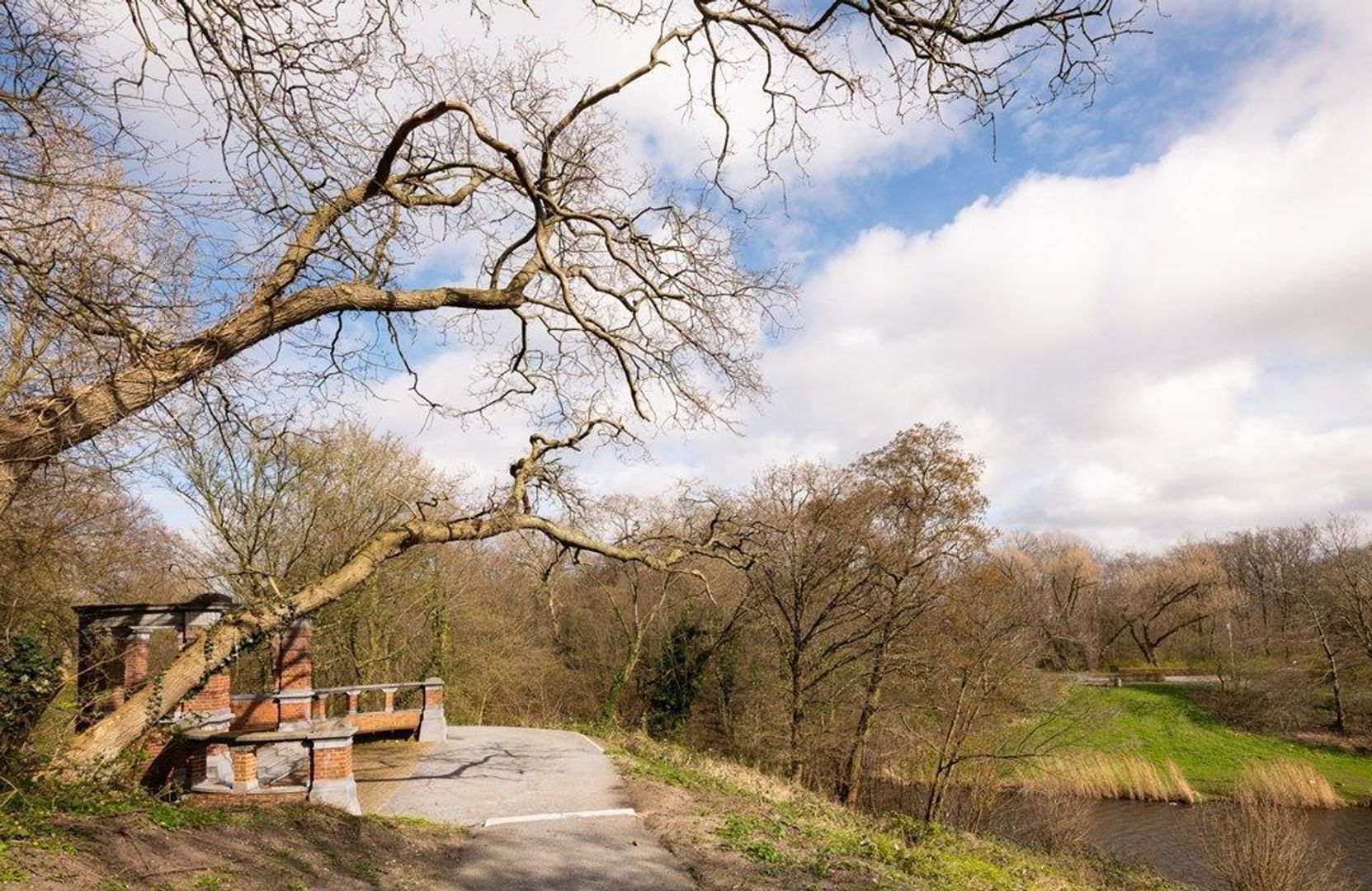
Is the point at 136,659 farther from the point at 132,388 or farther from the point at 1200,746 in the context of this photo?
the point at 1200,746

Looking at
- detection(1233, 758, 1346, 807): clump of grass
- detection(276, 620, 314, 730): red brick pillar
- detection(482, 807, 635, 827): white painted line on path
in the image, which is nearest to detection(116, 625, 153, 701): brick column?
detection(276, 620, 314, 730): red brick pillar

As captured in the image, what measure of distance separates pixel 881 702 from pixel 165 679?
15.8 metres

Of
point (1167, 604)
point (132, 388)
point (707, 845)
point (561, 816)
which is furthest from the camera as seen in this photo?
point (1167, 604)

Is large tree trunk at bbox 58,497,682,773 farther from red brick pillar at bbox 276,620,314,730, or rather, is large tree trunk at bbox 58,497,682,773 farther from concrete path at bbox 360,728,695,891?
red brick pillar at bbox 276,620,314,730

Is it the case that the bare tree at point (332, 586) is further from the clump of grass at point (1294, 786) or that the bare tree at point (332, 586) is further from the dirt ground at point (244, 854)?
the clump of grass at point (1294, 786)

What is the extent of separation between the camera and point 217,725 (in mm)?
10320

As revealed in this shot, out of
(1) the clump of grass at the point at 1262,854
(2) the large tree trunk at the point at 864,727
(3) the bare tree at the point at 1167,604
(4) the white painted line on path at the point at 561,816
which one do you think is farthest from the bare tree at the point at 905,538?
(3) the bare tree at the point at 1167,604

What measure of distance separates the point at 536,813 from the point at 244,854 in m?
4.28

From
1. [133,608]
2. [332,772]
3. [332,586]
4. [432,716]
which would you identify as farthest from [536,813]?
[432,716]

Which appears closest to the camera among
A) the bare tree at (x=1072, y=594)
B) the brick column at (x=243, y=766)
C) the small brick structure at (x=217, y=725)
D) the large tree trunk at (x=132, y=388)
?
the large tree trunk at (x=132, y=388)

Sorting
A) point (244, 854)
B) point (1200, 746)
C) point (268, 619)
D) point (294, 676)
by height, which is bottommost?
point (1200, 746)

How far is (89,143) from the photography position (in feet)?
15.6

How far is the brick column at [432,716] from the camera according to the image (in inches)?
639

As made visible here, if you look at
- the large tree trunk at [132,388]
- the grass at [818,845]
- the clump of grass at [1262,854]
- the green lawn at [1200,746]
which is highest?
the large tree trunk at [132,388]
